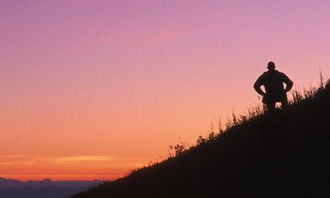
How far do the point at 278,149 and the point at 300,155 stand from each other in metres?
1.31

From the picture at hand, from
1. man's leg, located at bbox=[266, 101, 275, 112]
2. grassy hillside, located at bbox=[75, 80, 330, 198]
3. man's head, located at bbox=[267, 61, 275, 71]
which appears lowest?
grassy hillside, located at bbox=[75, 80, 330, 198]

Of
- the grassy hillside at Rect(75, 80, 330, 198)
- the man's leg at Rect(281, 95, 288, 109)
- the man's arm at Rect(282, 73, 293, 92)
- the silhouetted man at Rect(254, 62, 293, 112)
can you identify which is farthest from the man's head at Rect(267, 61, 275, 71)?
the grassy hillside at Rect(75, 80, 330, 198)

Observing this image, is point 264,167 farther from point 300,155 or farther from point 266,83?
point 266,83

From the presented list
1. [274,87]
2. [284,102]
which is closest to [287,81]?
[274,87]

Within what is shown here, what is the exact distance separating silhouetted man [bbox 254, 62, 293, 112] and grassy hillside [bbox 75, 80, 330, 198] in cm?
38

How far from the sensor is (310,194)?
46.3 ft

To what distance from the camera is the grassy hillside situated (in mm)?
15309

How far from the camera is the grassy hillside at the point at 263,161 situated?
50.2 feet

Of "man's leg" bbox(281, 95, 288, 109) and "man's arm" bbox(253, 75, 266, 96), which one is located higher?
"man's arm" bbox(253, 75, 266, 96)

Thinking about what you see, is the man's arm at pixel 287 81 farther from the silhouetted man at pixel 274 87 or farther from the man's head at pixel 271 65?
the man's head at pixel 271 65

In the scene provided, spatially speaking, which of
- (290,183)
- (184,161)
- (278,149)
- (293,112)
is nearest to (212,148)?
(184,161)

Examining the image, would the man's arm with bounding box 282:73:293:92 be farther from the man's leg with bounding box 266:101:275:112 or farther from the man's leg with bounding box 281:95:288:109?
the man's leg with bounding box 266:101:275:112

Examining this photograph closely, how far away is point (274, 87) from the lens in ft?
69.4

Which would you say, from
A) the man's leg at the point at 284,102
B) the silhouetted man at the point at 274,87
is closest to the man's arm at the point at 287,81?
the silhouetted man at the point at 274,87
